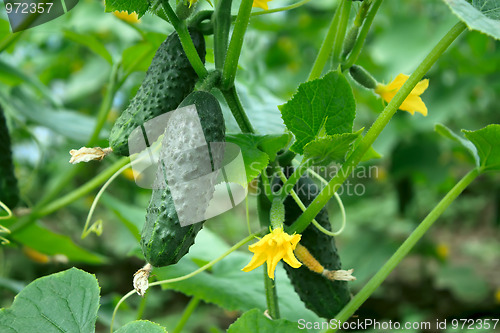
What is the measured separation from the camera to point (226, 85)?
63cm

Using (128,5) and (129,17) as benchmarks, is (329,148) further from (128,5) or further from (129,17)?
(129,17)

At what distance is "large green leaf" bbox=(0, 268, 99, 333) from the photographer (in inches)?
24.4

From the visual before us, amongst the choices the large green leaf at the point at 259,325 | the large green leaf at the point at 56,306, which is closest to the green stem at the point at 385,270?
the large green leaf at the point at 259,325

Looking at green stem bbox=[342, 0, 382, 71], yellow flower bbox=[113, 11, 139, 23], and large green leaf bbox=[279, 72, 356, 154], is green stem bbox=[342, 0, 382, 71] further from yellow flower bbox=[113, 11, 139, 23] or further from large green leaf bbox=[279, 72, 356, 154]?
yellow flower bbox=[113, 11, 139, 23]

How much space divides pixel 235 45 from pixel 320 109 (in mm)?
123

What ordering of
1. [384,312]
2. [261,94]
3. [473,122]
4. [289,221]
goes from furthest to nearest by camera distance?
1. [473,122]
2. [384,312]
3. [261,94]
4. [289,221]

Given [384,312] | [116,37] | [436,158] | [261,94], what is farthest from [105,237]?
[261,94]

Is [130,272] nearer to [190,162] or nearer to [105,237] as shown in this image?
[105,237]

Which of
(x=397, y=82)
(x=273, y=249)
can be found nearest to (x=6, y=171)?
(x=273, y=249)

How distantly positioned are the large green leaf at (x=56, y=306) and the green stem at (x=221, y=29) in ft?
1.03

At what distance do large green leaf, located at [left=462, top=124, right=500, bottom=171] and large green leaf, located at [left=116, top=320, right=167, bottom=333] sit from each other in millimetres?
469

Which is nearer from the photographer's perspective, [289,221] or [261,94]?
[289,221]

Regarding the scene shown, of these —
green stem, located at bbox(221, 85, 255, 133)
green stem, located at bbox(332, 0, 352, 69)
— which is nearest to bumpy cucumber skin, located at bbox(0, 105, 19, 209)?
green stem, located at bbox(221, 85, 255, 133)

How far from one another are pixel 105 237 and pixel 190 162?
8.79ft
